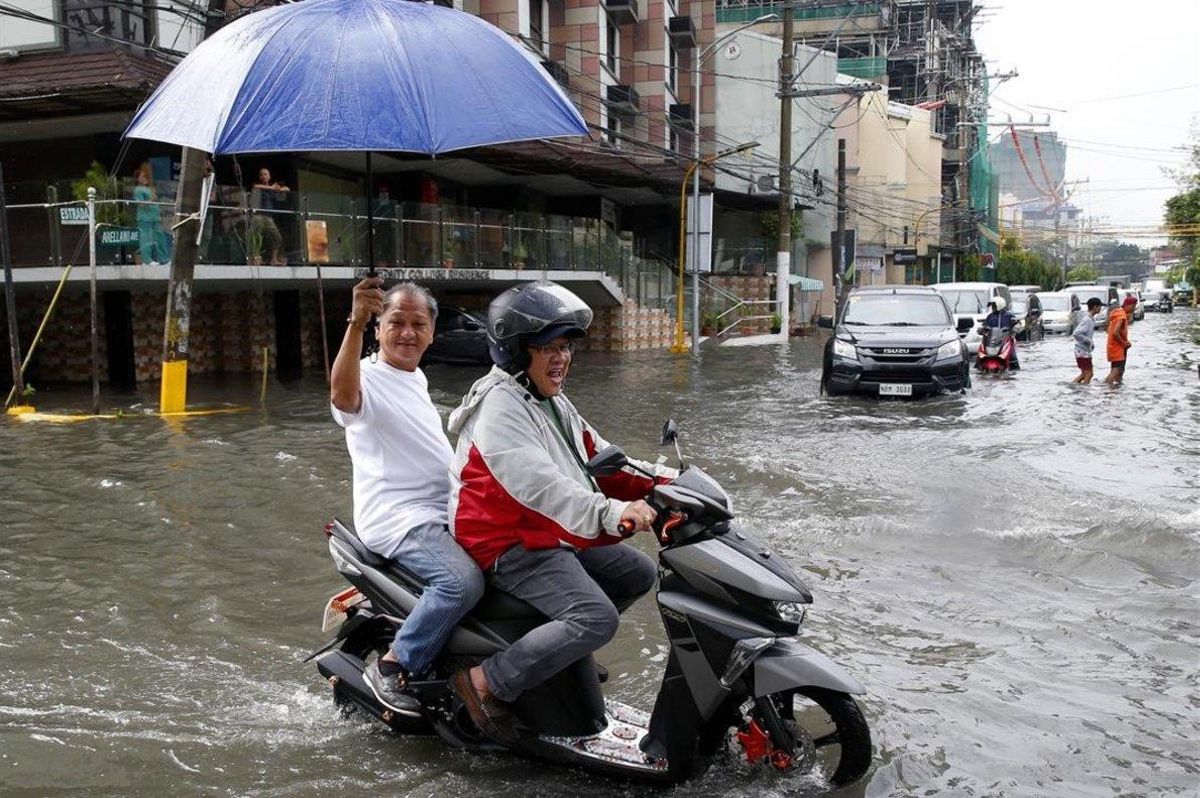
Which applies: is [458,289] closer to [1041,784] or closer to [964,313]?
[964,313]

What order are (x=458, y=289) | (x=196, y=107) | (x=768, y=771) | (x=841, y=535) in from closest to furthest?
(x=768, y=771) → (x=196, y=107) → (x=841, y=535) → (x=458, y=289)

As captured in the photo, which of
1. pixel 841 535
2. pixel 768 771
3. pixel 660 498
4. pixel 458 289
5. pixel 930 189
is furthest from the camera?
pixel 930 189

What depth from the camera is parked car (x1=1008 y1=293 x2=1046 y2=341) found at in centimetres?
3078

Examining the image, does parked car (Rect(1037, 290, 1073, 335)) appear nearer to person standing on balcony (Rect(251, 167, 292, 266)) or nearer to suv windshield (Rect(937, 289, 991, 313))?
suv windshield (Rect(937, 289, 991, 313))

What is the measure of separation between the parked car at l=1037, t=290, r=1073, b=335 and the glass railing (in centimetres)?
2030

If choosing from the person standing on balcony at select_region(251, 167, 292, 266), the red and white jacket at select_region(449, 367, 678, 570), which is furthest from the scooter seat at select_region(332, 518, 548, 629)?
the person standing on balcony at select_region(251, 167, 292, 266)

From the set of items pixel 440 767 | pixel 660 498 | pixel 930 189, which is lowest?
pixel 440 767

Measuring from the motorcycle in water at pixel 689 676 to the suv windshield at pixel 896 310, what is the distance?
12.9 m

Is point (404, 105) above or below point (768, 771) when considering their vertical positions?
above

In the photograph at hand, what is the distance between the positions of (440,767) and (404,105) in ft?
8.36

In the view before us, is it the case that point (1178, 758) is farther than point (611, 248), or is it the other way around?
point (611, 248)

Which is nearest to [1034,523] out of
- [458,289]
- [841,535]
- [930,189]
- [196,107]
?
[841,535]

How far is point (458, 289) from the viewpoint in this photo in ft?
→ 86.2

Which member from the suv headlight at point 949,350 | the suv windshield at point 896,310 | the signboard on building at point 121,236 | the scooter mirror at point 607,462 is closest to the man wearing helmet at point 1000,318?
the suv windshield at point 896,310
